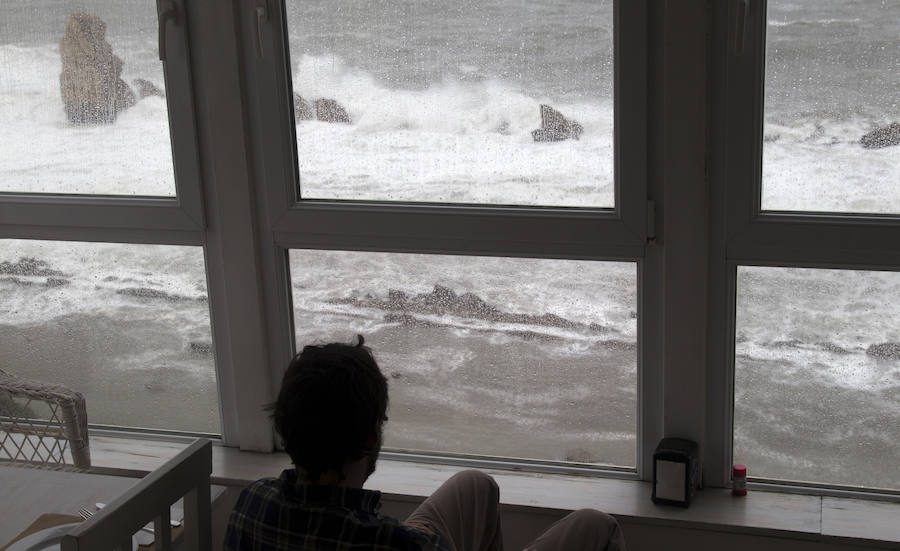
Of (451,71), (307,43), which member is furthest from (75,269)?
(451,71)

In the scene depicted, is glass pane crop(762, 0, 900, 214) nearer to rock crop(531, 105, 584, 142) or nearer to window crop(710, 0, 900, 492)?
window crop(710, 0, 900, 492)

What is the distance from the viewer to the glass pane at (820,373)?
2.11 meters

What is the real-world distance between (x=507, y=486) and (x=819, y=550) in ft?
2.26

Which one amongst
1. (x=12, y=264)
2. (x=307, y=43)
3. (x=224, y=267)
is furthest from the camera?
(x=12, y=264)

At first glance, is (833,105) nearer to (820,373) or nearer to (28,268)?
(820,373)

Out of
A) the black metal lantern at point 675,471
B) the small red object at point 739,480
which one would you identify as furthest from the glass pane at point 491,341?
the small red object at point 739,480

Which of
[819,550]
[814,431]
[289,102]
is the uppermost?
[289,102]

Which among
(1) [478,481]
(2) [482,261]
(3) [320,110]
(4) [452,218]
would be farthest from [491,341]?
(3) [320,110]

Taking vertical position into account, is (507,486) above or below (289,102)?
below

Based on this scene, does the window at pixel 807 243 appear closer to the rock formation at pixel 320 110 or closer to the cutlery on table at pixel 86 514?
the rock formation at pixel 320 110

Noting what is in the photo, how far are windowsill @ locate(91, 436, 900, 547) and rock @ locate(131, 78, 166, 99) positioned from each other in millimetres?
908

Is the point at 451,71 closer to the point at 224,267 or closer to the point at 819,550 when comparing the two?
the point at 224,267

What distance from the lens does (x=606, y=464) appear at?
2.37m

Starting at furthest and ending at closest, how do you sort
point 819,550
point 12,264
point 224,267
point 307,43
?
point 12,264 < point 224,267 < point 307,43 < point 819,550
